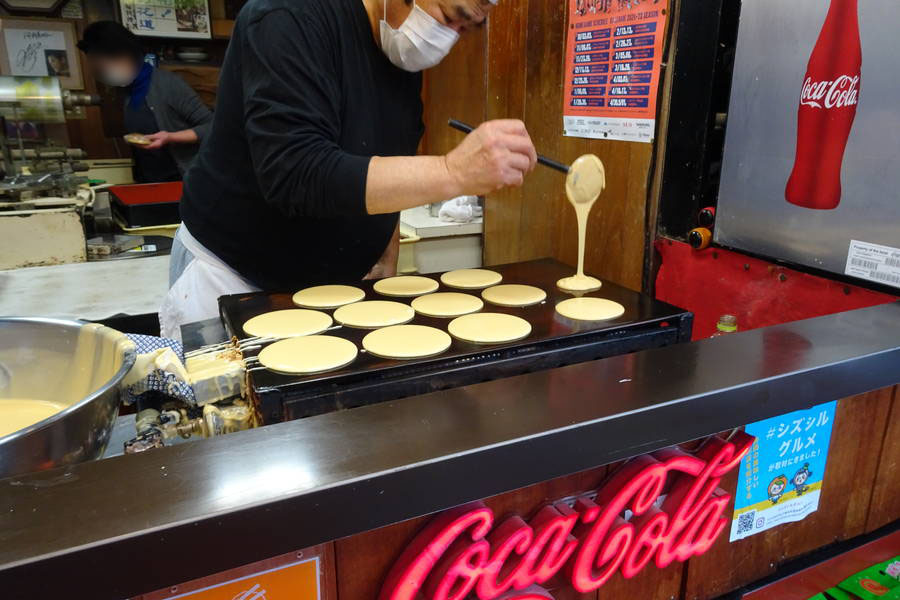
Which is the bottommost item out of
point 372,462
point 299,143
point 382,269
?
point 382,269

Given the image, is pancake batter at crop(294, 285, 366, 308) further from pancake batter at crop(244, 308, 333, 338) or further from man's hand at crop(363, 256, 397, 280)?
man's hand at crop(363, 256, 397, 280)

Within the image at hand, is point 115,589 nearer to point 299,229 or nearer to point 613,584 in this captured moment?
point 613,584

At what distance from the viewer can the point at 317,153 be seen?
1.32m

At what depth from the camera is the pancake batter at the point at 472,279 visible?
5.27ft

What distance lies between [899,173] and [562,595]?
1143 mm

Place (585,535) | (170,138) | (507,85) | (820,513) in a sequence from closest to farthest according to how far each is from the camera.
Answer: (585,535) < (820,513) < (507,85) < (170,138)

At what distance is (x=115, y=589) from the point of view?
597mm

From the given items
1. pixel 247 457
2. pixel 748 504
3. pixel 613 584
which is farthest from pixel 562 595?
pixel 247 457

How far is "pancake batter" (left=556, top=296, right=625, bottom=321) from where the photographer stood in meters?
1.35

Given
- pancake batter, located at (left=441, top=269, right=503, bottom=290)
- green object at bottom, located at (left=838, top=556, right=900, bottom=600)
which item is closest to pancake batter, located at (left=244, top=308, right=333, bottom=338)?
pancake batter, located at (left=441, top=269, right=503, bottom=290)

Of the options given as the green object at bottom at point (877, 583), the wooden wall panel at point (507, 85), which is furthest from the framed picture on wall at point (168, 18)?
the green object at bottom at point (877, 583)

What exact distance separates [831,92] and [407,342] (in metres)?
1.17

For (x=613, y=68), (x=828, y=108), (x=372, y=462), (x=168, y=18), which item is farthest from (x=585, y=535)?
(x=168, y=18)

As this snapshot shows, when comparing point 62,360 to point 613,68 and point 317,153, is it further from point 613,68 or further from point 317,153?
point 613,68
